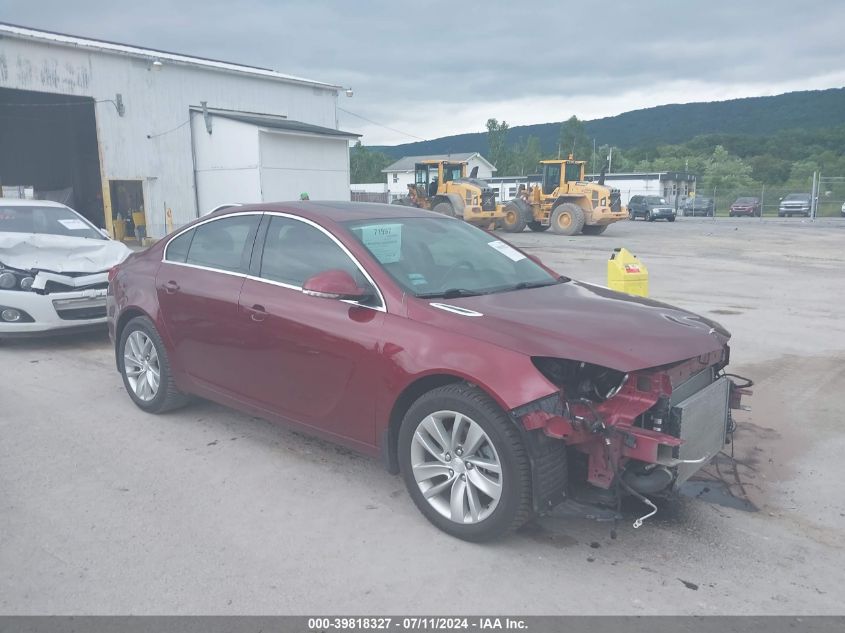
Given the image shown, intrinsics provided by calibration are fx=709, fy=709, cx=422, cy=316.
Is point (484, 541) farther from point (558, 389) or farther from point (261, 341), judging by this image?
point (261, 341)

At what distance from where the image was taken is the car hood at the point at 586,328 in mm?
3295

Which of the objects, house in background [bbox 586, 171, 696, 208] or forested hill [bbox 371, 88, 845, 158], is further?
forested hill [bbox 371, 88, 845, 158]

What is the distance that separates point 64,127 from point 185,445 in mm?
27019

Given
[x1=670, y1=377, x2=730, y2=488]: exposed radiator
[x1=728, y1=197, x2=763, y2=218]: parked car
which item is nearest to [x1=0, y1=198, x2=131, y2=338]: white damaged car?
[x1=670, y1=377, x2=730, y2=488]: exposed radiator

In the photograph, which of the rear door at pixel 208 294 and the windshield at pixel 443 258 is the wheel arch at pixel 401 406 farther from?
the rear door at pixel 208 294

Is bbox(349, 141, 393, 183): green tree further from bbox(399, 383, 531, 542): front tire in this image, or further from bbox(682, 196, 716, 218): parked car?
bbox(399, 383, 531, 542): front tire

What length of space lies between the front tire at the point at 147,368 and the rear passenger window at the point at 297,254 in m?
1.27

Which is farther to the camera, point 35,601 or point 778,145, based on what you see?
point 778,145

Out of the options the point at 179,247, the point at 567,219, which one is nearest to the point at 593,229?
the point at 567,219

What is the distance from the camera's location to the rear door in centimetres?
461

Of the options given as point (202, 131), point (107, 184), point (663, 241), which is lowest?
point (663, 241)

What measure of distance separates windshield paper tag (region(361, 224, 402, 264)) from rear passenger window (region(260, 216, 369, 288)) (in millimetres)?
163

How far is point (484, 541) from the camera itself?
136 inches

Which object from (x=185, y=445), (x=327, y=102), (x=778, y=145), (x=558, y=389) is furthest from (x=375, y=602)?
(x=778, y=145)
